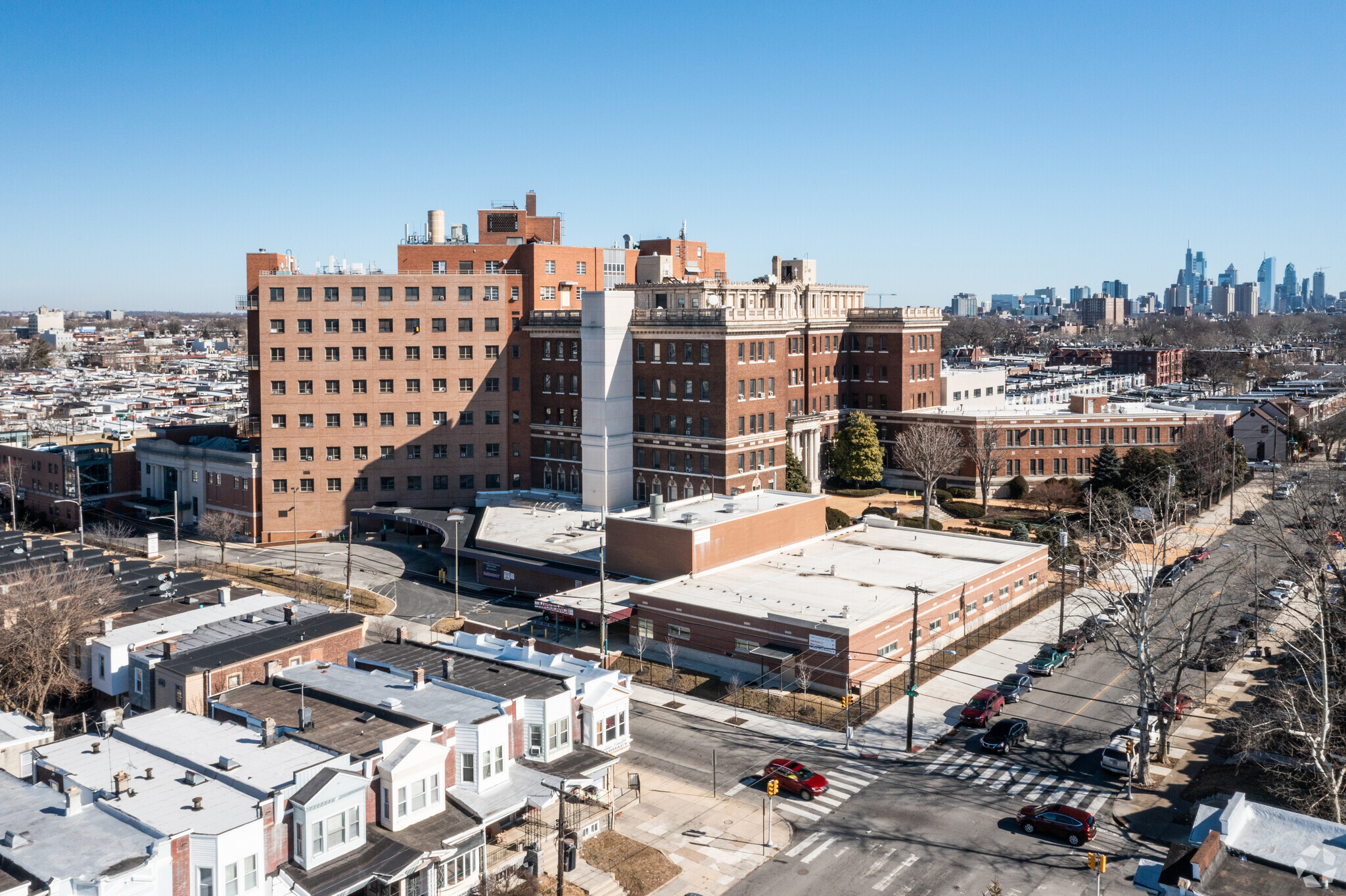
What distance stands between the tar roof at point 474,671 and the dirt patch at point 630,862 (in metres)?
5.75

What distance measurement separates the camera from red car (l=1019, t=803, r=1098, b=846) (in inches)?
1607

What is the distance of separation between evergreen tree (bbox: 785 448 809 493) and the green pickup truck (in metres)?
35.8

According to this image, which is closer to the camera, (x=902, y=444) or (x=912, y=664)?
(x=912, y=664)

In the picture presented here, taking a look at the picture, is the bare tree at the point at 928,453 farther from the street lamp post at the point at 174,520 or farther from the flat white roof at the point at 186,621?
the street lamp post at the point at 174,520

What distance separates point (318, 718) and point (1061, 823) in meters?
27.7

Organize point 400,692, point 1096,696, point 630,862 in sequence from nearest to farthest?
point 630,862, point 400,692, point 1096,696

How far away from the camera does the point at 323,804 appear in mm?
33719

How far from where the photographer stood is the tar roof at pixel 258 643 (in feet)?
158

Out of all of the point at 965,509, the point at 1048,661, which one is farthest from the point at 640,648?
the point at 965,509

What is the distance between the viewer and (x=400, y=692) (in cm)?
4328

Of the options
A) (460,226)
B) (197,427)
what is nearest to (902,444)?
(460,226)

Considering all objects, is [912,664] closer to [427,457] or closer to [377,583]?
[377,583]

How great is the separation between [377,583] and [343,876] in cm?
4858

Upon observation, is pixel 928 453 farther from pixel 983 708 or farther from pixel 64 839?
pixel 64 839
